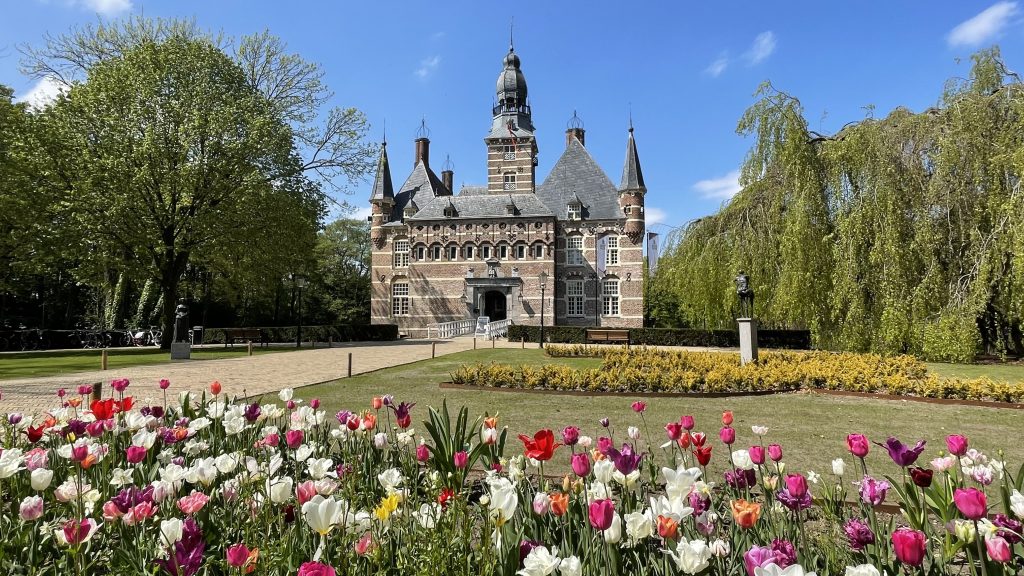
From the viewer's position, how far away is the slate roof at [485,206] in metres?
35.6

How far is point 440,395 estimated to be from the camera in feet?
28.0

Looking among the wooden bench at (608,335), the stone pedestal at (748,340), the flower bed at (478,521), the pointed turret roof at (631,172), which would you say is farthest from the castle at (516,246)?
the flower bed at (478,521)

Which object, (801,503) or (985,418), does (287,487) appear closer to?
(801,503)

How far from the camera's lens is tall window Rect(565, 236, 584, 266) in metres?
35.5

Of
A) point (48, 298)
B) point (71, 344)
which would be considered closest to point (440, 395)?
point (71, 344)

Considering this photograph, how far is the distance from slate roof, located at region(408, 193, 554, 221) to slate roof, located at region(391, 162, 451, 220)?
184cm

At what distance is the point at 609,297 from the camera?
115 ft

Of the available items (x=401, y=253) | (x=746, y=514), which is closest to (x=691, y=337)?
(x=401, y=253)

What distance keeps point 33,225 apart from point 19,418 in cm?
1987

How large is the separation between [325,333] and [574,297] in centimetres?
1648

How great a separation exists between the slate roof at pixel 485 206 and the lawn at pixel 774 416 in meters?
27.0

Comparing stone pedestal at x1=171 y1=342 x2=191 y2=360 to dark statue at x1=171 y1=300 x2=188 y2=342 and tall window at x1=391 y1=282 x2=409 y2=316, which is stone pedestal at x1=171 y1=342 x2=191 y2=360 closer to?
dark statue at x1=171 y1=300 x2=188 y2=342

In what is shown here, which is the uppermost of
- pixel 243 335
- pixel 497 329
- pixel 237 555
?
pixel 237 555

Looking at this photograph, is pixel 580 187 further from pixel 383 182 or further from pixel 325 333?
pixel 325 333
